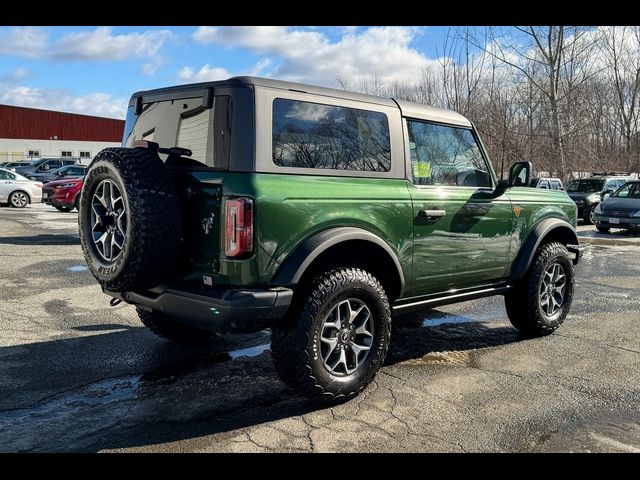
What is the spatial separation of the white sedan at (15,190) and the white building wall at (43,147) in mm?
34506

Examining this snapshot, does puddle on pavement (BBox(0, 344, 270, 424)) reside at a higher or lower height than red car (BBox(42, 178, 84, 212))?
lower

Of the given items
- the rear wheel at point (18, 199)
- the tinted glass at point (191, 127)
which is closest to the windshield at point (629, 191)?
the tinted glass at point (191, 127)

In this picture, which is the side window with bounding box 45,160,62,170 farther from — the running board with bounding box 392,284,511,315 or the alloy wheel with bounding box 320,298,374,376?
the alloy wheel with bounding box 320,298,374,376

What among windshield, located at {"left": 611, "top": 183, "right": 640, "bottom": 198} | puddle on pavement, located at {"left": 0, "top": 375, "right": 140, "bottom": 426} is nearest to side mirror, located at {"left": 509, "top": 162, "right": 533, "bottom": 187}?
puddle on pavement, located at {"left": 0, "top": 375, "right": 140, "bottom": 426}

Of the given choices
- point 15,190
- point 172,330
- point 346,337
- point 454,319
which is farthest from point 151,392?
point 15,190

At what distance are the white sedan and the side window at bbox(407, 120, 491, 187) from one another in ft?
62.9

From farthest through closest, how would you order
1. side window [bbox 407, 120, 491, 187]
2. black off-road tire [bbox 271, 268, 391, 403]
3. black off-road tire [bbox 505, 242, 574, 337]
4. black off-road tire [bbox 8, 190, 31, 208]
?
black off-road tire [bbox 8, 190, 31, 208]
black off-road tire [bbox 505, 242, 574, 337]
side window [bbox 407, 120, 491, 187]
black off-road tire [bbox 271, 268, 391, 403]

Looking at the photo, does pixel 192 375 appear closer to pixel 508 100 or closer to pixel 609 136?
pixel 508 100

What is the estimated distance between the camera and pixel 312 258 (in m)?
3.41

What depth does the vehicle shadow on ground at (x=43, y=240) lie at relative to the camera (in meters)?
11.1

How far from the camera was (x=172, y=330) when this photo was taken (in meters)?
4.89

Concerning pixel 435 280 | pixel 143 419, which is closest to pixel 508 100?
pixel 435 280

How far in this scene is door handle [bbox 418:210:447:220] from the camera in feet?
13.6

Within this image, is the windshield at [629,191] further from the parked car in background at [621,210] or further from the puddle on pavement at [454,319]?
the puddle on pavement at [454,319]
